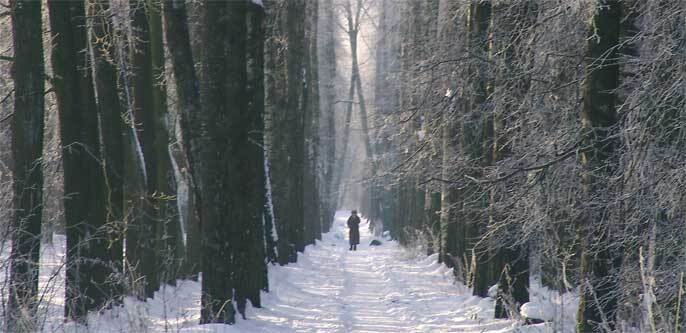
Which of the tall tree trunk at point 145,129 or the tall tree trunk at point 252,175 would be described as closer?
the tall tree trunk at point 252,175

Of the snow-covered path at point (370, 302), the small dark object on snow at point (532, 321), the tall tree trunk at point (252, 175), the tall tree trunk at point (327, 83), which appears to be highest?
the tall tree trunk at point (327, 83)

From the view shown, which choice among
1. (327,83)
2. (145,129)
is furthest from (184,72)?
(327,83)

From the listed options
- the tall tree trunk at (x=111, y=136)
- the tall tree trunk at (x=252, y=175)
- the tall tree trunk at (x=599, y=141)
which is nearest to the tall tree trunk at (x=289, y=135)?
the tall tree trunk at (x=252, y=175)

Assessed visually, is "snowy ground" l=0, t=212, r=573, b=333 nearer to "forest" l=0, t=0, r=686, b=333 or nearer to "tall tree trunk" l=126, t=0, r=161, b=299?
"forest" l=0, t=0, r=686, b=333

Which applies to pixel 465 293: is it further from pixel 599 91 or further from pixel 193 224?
pixel 599 91

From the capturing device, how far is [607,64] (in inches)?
319

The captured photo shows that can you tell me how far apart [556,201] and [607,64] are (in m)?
2.06

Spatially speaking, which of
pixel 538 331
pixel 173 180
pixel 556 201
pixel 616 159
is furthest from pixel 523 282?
pixel 173 180

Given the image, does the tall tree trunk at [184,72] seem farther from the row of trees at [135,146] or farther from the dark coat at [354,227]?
the dark coat at [354,227]

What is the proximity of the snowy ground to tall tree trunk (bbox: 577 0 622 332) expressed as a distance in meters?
0.55

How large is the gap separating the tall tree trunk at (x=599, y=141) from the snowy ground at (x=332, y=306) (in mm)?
552

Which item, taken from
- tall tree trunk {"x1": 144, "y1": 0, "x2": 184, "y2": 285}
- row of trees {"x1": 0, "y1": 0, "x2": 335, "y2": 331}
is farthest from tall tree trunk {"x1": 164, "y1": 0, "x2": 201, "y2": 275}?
tall tree trunk {"x1": 144, "y1": 0, "x2": 184, "y2": 285}

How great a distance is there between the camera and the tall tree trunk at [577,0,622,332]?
8227mm

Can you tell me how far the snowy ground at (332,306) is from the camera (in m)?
9.79
